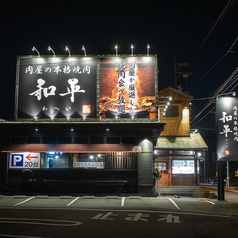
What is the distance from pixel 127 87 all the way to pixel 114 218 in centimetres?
1054

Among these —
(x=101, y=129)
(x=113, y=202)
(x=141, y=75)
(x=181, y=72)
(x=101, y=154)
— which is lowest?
(x=113, y=202)

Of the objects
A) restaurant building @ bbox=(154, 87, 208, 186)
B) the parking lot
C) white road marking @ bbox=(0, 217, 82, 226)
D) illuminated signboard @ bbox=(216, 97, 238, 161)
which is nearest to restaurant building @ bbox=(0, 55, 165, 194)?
the parking lot

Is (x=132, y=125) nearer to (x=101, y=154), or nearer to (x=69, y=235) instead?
(x=101, y=154)

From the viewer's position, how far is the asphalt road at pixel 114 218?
9055 millimetres

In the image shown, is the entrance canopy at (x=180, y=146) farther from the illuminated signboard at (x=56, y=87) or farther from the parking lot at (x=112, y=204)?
the illuminated signboard at (x=56, y=87)

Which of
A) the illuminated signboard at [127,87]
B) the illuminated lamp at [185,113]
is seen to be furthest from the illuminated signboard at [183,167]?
the illuminated signboard at [127,87]

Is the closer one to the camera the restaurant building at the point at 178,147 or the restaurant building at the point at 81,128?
the restaurant building at the point at 81,128

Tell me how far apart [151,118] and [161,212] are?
775cm

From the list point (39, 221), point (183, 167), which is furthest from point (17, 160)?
point (183, 167)

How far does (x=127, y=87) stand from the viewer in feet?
65.8

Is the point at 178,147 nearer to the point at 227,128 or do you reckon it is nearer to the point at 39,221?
the point at 227,128

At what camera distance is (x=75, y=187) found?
1947 cm

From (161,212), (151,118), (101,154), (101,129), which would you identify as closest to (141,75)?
(151,118)

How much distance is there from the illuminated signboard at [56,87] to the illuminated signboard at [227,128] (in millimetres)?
8151
